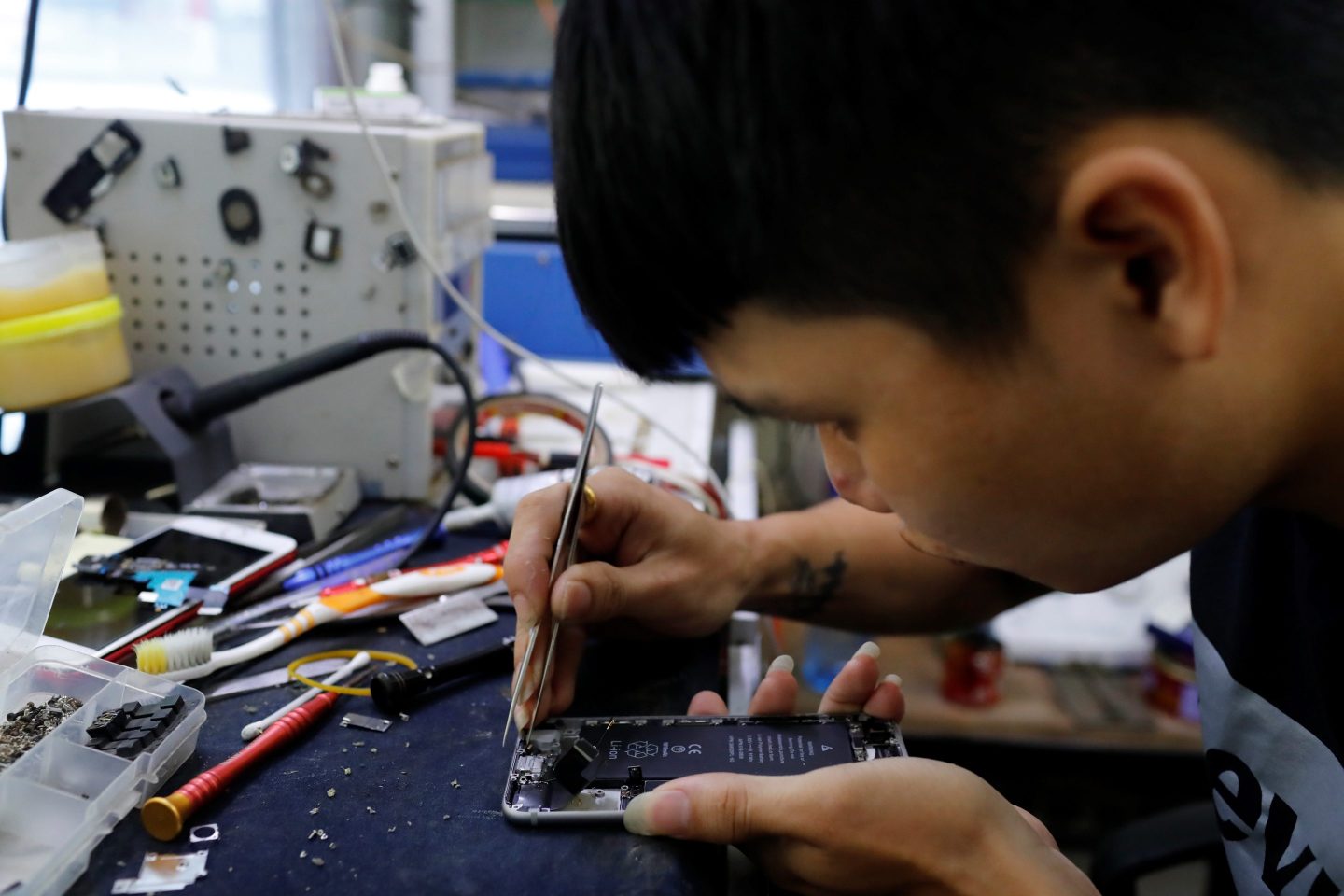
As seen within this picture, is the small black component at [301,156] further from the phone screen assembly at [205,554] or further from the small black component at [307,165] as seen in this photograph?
the phone screen assembly at [205,554]

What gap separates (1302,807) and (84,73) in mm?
1572

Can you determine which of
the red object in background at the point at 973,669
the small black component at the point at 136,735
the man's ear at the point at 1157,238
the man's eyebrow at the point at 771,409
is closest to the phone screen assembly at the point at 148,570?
the small black component at the point at 136,735

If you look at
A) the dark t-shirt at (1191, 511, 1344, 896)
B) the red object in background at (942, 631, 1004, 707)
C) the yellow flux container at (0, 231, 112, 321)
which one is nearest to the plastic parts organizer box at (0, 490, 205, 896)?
the yellow flux container at (0, 231, 112, 321)

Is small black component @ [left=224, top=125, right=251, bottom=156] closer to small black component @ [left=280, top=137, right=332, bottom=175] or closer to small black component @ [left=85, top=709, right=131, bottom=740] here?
small black component @ [left=280, top=137, right=332, bottom=175]

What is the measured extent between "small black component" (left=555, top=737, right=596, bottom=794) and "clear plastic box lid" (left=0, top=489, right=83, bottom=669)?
0.34 metres

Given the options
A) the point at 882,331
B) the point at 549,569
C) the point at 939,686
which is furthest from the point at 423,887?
the point at 939,686

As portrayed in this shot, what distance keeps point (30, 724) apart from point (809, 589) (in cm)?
60

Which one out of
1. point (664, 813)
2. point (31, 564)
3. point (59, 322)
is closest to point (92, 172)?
point (59, 322)

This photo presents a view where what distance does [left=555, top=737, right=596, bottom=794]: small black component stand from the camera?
0.58 meters

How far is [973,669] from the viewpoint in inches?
68.9

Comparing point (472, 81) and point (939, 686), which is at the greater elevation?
point (472, 81)

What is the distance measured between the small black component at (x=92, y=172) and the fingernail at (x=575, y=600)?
0.66 meters

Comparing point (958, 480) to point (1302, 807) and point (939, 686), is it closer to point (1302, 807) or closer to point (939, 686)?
point (1302, 807)

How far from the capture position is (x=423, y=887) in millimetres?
514
